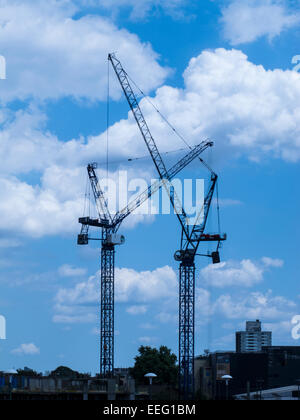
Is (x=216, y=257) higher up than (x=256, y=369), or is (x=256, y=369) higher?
(x=216, y=257)

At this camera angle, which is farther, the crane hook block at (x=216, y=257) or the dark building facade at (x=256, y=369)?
the crane hook block at (x=216, y=257)

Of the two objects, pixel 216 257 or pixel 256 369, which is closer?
pixel 256 369

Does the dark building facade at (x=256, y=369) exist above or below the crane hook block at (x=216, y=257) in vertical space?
below

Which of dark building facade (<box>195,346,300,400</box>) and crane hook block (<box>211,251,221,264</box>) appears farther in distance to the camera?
crane hook block (<box>211,251,221,264</box>)

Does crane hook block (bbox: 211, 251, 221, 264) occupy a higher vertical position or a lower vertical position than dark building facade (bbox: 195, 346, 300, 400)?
higher
